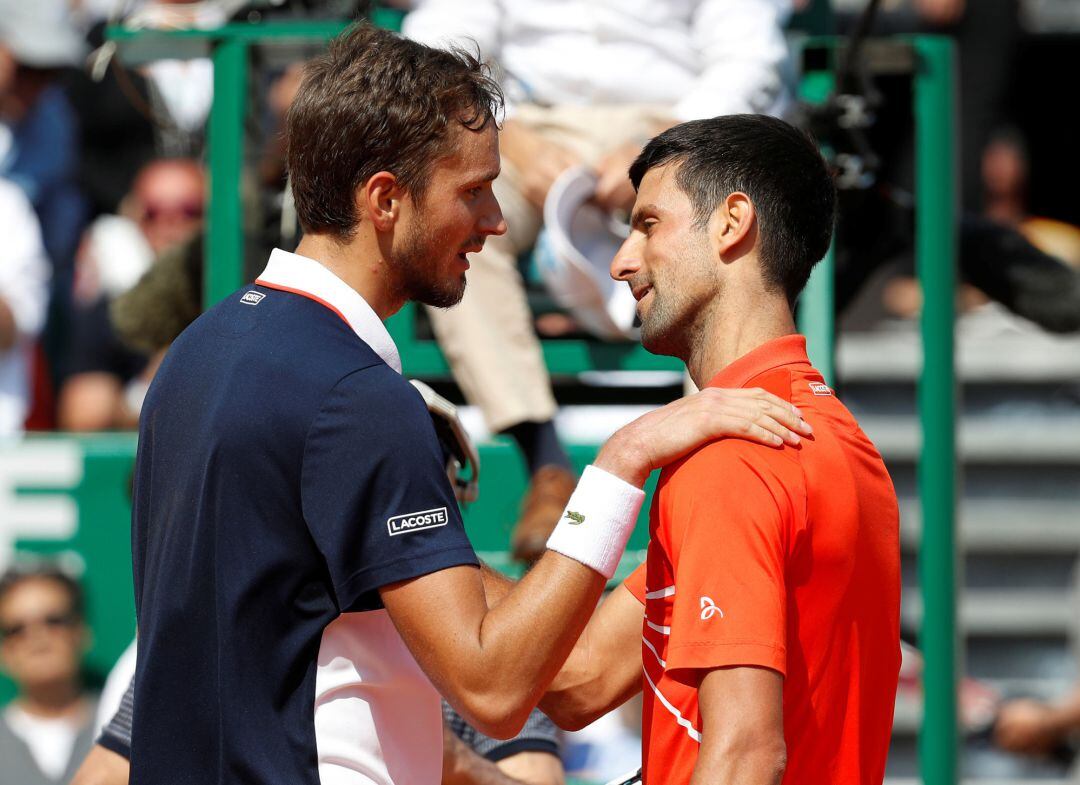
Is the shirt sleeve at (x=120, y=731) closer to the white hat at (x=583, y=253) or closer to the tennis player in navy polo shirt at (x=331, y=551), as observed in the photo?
the tennis player in navy polo shirt at (x=331, y=551)

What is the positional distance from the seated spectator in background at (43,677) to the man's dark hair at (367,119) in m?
3.17

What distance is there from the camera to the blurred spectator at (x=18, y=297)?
5.80 meters

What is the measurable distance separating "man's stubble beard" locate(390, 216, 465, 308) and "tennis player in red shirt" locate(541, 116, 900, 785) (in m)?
0.25

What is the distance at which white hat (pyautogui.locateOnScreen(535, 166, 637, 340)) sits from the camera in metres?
3.45

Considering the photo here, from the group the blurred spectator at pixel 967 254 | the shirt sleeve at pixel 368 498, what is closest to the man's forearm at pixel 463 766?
the shirt sleeve at pixel 368 498

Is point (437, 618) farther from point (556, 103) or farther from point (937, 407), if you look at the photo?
point (556, 103)

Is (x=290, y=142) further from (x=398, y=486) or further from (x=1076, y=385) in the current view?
(x=1076, y=385)

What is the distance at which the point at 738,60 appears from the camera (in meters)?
3.65

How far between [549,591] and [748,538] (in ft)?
0.87

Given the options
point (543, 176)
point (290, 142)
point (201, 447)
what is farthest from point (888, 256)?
point (201, 447)

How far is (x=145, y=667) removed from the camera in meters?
1.91

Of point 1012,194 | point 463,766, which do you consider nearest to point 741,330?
Answer: point 463,766

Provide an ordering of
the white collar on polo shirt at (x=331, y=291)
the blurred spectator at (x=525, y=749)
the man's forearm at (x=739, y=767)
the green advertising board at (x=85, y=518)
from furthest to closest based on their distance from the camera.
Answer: the green advertising board at (x=85, y=518)
the blurred spectator at (x=525, y=749)
the white collar on polo shirt at (x=331, y=291)
the man's forearm at (x=739, y=767)

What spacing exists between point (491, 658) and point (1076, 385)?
4.44 meters
